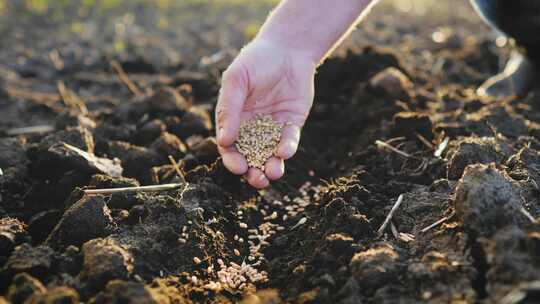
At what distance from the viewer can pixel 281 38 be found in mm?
2268

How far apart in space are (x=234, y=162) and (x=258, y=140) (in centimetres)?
18

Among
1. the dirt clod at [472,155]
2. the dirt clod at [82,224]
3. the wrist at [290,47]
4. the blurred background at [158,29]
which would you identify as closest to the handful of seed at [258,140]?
the wrist at [290,47]

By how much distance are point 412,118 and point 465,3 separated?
278 inches

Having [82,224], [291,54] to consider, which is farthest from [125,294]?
[291,54]

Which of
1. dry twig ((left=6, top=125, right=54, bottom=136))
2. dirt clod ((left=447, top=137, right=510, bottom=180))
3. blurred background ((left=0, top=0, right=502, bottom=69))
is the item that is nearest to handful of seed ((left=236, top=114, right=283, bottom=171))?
dirt clod ((left=447, top=137, right=510, bottom=180))

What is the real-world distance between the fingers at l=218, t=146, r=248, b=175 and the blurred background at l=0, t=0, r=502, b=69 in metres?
1.98

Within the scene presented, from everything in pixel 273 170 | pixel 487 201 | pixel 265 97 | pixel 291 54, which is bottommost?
pixel 487 201

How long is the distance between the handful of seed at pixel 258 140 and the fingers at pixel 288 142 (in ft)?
0.11

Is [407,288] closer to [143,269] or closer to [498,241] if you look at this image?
[498,241]

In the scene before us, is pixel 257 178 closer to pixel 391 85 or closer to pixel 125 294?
pixel 125 294

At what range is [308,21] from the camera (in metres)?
2.29

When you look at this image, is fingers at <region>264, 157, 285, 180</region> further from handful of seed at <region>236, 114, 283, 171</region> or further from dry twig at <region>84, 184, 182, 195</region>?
dry twig at <region>84, 184, 182, 195</region>

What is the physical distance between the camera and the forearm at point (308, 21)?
2.28m

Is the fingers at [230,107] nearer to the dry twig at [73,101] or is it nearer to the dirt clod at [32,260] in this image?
the dirt clod at [32,260]
